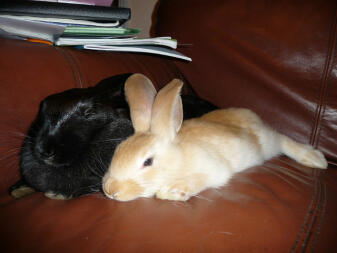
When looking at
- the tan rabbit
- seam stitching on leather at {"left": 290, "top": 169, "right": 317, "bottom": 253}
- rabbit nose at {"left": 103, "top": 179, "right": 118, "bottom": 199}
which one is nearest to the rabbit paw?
the tan rabbit

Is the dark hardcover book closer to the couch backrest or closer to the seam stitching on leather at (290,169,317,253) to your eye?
the couch backrest

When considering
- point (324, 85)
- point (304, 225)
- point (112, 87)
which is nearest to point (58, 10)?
point (112, 87)

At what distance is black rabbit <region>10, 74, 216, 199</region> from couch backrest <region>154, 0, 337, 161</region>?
80cm

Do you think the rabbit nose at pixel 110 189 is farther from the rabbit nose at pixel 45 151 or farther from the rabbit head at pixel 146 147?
the rabbit nose at pixel 45 151

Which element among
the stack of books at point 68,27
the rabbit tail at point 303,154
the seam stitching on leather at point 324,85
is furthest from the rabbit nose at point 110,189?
the seam stitching on leather at point 324,85

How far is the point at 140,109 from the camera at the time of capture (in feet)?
2.52

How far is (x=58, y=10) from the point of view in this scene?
0.95 meters

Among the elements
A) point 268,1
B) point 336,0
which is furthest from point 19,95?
point 336,0

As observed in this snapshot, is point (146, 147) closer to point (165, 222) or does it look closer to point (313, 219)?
point (165, 222)

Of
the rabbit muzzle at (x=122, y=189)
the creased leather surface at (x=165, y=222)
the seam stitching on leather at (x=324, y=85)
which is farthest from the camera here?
the seam stitching on leather at (x=324, y=85)

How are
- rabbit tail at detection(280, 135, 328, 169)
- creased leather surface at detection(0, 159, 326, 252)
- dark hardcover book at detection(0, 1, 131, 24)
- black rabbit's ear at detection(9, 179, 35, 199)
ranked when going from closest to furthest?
creased leather surface at detection(0, 159, 326, 252) < black rabbit's ear at detection(9, 179, 35, 199) < dark hardcover book at detection(0, 1, 131, 24) < rabbit tail at detection(280, 135, 328, 169)

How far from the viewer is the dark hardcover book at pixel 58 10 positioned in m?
0.91

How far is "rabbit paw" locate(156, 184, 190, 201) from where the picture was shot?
0.71 metres

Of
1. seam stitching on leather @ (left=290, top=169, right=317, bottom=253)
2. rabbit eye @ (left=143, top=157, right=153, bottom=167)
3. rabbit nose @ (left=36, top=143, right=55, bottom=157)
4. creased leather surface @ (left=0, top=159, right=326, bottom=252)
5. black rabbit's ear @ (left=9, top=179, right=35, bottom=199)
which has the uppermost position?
rabbit nose @ (left=36, top=143, right=55, bottom=157)
